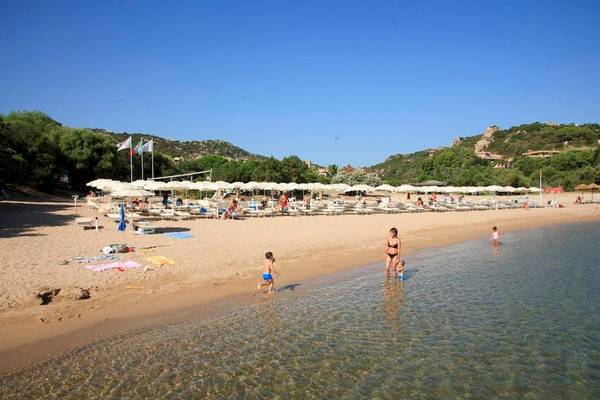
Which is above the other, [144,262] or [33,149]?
[33,149]

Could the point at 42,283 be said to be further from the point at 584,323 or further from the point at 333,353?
the point at 584,323

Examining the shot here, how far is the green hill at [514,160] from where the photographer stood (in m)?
62.9

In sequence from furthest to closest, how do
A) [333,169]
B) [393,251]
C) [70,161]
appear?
[333,169], [70,161], [393,251]

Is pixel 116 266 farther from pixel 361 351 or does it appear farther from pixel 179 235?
pixel 361 351

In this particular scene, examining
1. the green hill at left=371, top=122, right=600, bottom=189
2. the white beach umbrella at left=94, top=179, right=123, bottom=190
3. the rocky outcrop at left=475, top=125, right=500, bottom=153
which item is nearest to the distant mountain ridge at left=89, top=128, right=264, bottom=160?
the green hill at left=371, top=122, right=600, bottom=189

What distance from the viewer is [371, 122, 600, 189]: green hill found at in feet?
206

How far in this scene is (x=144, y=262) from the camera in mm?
10516

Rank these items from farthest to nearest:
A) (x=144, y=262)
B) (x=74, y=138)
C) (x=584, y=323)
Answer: (x=74, y=138), (x=144, y=262), (x=584, y=323)

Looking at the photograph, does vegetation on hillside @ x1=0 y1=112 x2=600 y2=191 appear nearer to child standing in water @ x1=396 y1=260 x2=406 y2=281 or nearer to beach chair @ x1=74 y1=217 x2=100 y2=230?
beach chair @ x1=74 y1=217 x2=100 y2=230

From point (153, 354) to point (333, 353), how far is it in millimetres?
2518

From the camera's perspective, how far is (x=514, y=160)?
8981cm

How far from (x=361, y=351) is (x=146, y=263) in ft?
20.0

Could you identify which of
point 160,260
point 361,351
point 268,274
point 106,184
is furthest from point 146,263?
point 106,184

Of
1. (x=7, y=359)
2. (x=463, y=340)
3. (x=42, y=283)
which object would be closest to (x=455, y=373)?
(x=463, y=340)
